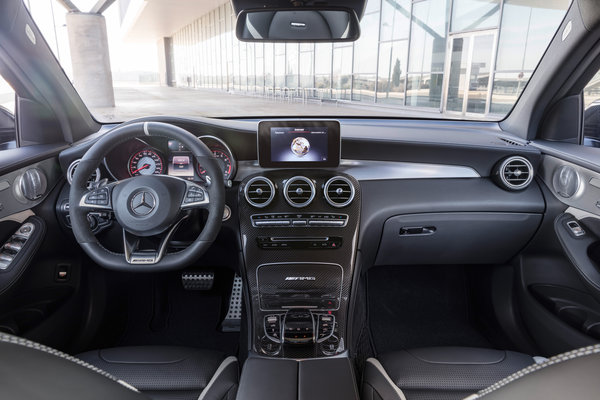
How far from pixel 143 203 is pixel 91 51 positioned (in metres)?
4.02

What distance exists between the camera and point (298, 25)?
2.01 m

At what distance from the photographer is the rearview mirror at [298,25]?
1.89 m

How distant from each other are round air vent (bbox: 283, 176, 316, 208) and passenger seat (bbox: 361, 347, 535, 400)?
31.6 inches

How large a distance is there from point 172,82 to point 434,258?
13.3 m

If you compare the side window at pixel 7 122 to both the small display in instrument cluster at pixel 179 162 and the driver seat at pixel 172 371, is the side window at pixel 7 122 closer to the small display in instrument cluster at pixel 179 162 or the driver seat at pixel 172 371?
the small display in instrument cluster at pixel 179 162

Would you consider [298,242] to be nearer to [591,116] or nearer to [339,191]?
[339,191]

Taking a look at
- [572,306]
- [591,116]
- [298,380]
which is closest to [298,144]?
[298,380]

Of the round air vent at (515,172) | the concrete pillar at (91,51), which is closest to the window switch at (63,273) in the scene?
the concrete pillar at (91,51)

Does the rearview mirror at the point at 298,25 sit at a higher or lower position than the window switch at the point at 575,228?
higher

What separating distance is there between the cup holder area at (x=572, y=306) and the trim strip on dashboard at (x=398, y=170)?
2.37 feet

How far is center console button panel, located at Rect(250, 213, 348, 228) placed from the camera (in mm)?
2088

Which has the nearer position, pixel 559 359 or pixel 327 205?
pixel 559 359

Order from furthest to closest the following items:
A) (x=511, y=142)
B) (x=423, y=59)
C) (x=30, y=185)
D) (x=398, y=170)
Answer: (x=423, y=59), (x=511, y=142), (x=398, y=170), (x=30, y=185)

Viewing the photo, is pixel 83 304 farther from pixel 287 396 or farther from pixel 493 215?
pixel 493 215
